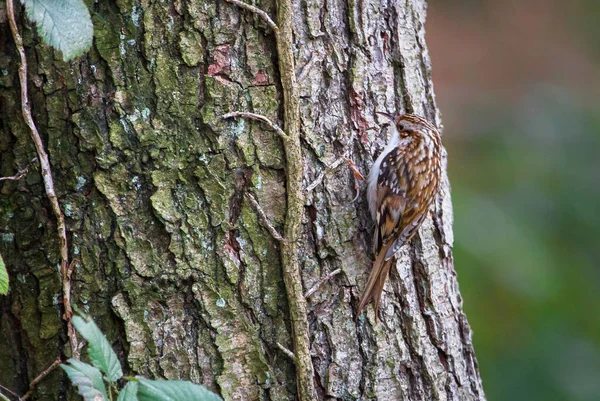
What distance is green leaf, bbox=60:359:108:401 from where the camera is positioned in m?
1.64

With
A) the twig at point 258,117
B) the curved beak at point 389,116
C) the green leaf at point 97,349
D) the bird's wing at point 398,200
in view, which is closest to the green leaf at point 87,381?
the green leaf at point 97,349

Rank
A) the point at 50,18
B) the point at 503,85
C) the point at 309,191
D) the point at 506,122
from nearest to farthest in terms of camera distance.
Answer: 1. the point at 50,18
2. the point at 309,191
3. the point at 506,122
4. the point at 503,85

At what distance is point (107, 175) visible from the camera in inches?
84.0

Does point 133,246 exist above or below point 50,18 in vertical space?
below

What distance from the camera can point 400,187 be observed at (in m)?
2.77

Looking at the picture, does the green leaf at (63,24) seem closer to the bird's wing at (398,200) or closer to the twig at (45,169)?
the twig at (45,169)

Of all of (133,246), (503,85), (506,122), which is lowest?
(133,246)

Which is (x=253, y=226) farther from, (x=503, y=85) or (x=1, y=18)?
(x=503, y=85)

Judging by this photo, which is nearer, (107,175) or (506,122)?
(107,175)

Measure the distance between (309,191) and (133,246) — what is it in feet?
1.81

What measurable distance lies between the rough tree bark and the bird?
90mm

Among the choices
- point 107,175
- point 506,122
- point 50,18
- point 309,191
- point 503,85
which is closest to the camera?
point 50,18

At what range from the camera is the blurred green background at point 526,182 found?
185 inches

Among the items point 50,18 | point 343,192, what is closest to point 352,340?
point 343,192
